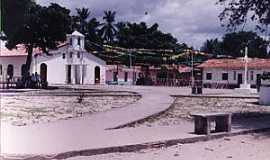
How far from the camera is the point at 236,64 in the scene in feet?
246

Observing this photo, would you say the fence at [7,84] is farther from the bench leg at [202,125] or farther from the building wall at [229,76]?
the building wall at [229,76]

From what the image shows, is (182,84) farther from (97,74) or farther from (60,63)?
(60,63)

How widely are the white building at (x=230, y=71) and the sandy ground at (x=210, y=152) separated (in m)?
57.5

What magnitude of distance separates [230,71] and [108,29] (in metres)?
24.8

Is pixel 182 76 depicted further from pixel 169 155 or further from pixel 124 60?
pixel 169 155

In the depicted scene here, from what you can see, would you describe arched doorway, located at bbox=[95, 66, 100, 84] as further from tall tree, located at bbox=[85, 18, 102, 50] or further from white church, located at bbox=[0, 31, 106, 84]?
tall tree, located at bbox=[85, 18, 102, 50]

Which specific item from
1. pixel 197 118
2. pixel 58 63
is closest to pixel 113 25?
pixel 58 63

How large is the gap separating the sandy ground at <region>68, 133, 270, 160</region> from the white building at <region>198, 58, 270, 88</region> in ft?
189

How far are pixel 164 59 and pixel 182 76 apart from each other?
455 centimetres

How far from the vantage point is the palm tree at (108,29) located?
90062 mm

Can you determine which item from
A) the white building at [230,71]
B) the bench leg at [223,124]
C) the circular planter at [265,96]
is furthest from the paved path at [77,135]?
the white building at [230,71]

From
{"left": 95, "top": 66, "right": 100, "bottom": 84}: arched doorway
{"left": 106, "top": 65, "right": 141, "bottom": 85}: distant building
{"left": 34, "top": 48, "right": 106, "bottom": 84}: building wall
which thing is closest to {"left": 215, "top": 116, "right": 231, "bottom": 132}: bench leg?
{"left": 34, "top": 48, "right": 106, "bottom": 84}: building wall

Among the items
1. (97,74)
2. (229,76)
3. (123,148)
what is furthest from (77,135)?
(229,76)

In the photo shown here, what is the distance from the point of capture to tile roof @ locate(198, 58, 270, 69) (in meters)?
73.0
